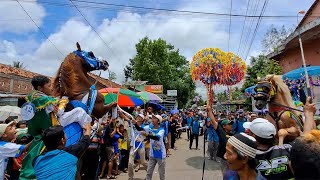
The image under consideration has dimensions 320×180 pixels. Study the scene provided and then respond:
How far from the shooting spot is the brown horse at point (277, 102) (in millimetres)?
3922

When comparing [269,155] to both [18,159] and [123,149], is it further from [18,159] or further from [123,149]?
[123,149]

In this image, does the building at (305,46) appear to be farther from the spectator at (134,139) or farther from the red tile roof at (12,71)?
the red tile roof at (12,71)

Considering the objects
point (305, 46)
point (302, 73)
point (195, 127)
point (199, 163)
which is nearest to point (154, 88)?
point (195, 127)

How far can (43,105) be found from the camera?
3305 millimetres

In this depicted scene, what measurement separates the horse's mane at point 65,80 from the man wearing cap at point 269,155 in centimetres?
236

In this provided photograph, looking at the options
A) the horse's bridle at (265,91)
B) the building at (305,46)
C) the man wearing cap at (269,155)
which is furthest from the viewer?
the building at (305,46)

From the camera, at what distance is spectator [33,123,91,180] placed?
2695 mm

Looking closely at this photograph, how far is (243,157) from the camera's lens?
2412mm

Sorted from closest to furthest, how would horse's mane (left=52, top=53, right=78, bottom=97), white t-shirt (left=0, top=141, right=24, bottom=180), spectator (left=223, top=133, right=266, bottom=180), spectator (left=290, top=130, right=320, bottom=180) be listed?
spectator (left=290, top=130, right=320, bottom=180) < spectator (left=223, top=133, right=266, bottom=180) < horse's mane (left=52, top=53, right=78, bottom=97) < white t-shirt (left=0, top=141, right=24, bottom=180)

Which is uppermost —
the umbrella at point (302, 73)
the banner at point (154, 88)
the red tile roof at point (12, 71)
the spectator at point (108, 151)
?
the banner at point (154, 88)

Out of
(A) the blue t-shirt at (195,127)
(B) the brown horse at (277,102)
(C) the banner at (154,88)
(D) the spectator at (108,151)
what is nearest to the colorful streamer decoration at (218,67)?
(D) the spectator at (108,151)

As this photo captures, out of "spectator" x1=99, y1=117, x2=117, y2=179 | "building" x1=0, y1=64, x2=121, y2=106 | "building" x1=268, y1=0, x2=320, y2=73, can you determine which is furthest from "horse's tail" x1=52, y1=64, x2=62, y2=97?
"building" x1=268, y1=0, x2=320, y2=73

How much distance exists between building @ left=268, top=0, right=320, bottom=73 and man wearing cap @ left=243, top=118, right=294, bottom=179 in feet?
37.2

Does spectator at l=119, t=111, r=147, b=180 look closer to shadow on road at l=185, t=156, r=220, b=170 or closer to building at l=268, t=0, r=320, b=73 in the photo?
shadow on road at l=185, t=156, r=220, b=170
